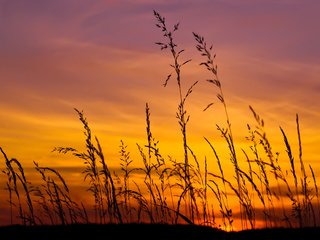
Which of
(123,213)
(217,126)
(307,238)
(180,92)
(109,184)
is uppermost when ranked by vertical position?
(180,92)

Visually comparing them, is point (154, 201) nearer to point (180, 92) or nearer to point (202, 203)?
point (202, 203)

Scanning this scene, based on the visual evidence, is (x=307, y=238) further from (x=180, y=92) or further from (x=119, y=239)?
(x=180, y=92)

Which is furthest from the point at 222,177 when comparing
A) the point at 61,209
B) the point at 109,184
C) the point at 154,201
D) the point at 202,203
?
the point at 61,209

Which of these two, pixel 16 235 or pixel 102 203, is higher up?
pixel 102 203

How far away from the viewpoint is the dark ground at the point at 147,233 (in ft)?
12.9

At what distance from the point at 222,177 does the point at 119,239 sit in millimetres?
2248

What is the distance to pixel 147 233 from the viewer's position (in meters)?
4.05

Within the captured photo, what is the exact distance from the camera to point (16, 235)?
13.6 feet

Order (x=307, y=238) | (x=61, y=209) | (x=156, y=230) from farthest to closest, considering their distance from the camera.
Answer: (x=61, y=209) → (x=156, y=230) → (x=307, y=238)

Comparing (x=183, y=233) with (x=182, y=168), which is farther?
(x=182, y=168)

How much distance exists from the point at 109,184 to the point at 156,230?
204 centimetres

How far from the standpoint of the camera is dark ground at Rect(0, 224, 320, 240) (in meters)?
3.94

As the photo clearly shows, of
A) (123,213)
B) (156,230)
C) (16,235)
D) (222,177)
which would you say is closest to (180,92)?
(222,177)

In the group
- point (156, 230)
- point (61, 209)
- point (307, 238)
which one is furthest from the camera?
point (61, 209)
